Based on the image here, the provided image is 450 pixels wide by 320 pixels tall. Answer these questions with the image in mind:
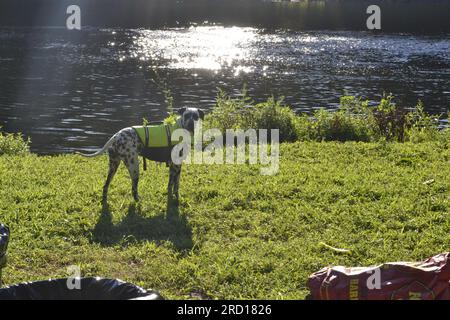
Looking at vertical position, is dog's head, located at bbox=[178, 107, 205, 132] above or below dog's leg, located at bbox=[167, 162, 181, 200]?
above

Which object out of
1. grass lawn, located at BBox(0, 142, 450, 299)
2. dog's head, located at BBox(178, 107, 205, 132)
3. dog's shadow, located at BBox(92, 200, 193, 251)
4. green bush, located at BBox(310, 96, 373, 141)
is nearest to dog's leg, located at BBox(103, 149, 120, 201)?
grass lawn, located at BBox(0, 142, 450, 299)

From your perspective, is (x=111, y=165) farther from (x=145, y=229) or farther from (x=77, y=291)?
(x=77, y=291)

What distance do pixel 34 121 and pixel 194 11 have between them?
45757 mm

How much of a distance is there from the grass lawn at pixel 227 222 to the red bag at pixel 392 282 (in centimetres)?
70

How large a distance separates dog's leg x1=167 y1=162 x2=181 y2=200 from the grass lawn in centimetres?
19

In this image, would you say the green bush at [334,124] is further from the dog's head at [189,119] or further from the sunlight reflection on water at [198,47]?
the sunlight reflection on water at [198,47]

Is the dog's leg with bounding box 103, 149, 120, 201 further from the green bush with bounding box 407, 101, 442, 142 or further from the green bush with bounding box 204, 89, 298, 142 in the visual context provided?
the green bush with bounding box 407, 101, 442, 142

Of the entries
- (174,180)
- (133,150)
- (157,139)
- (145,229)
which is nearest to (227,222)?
(145,229)

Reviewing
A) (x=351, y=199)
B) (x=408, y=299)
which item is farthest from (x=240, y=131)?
(x=408, y=299)

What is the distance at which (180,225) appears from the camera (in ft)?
30.1

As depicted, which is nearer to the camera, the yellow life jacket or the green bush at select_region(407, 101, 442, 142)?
the yellow life jacket

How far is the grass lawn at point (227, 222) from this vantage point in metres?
7.61

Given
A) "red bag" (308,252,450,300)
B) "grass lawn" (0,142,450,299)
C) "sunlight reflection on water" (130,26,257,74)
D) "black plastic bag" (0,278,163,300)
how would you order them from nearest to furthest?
"black plastic bag" (0,278,163,300) < "red bag" (308,252,450,300) < "grass lawn" (0,142,450,299) < "sunlight reflection on water" (130,26,257,74)

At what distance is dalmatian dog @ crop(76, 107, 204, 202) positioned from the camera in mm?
10000
